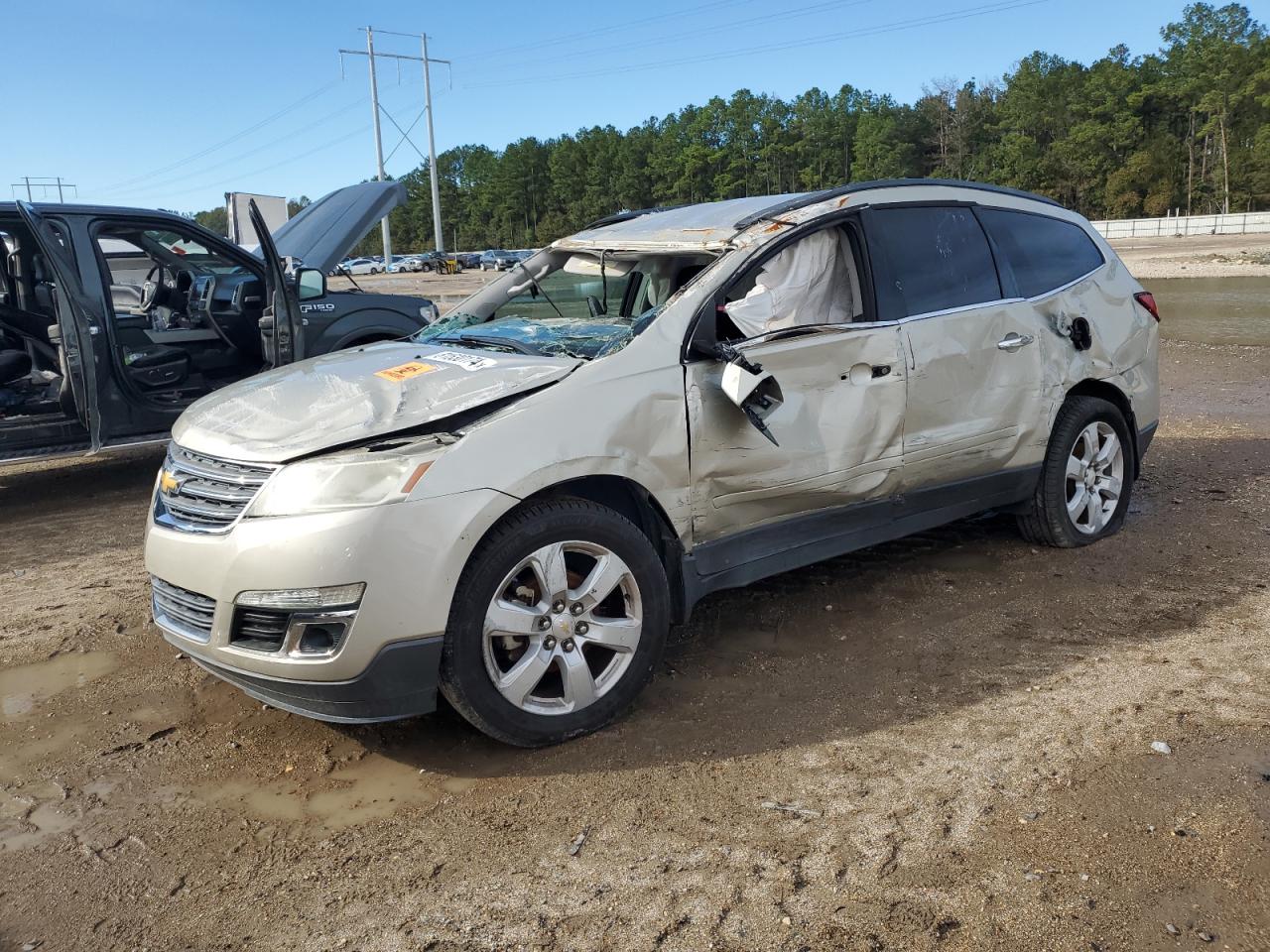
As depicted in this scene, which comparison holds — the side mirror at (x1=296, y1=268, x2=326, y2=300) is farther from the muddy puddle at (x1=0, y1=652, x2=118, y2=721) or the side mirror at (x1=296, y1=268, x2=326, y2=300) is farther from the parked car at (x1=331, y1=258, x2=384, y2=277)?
the parked car at (x1=331, y1=258, x2=384, y2=277)

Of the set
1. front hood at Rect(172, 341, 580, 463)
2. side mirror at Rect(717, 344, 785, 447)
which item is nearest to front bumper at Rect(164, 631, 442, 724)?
front hood at Rect(172, 341, 580, 463)

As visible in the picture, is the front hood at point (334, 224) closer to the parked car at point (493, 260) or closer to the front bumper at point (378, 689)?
the front bumper at point (378, 689)

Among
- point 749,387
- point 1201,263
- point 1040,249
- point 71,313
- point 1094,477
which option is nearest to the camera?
point 749,387

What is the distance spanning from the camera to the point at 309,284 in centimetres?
791

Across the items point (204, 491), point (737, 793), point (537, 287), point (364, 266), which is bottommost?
point (737, 793)

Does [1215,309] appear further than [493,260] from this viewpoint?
No

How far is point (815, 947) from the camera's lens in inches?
98.9

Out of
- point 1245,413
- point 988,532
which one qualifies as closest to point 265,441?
point 988,532

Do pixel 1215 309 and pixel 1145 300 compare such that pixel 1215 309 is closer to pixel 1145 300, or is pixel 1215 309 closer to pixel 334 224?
pixel 1145 300

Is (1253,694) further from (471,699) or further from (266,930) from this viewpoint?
(266,930)

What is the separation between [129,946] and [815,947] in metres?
1.72

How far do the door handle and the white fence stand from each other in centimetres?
6218

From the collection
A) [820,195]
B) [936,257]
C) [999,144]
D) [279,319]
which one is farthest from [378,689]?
[999,144]

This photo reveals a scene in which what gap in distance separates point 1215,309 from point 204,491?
19.6 metres
